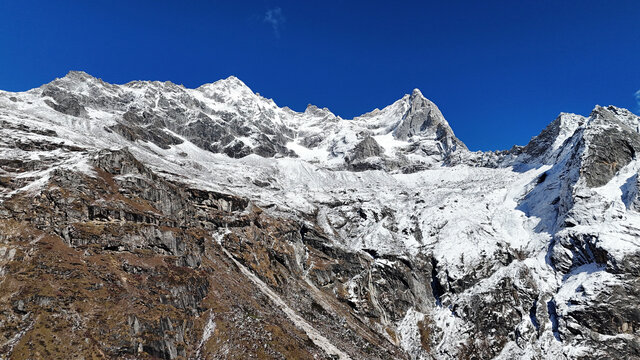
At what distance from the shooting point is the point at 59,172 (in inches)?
2795

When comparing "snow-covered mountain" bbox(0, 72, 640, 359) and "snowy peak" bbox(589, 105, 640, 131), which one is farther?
"snowy peak" bbox(589, 105, 640, 131)

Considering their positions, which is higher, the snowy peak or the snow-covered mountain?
the snowy peak

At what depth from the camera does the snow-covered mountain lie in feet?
170

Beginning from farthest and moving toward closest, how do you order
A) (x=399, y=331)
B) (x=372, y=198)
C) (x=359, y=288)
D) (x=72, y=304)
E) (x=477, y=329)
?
1. (x=372, y=198)
2. (x=359, y=288)
3. (x=399, y=331)
4. (x=477, y=329)
5. (x=72, y=304)

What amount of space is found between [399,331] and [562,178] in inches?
2856

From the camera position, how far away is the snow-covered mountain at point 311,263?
5194 centimetres

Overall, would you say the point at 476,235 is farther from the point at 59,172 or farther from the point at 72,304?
the point at 59,172

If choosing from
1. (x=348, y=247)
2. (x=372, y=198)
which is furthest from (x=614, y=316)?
(x=372, y=198)

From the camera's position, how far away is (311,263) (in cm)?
9644

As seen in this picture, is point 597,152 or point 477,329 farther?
point 597,152

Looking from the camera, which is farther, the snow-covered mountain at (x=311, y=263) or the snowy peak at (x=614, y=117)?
the snowy peak at (x=614, y=117)

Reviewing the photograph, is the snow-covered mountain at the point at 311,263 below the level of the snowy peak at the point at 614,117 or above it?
below

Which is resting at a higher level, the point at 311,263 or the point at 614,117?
the point at 614,117

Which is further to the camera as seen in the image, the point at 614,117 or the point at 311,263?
the point at 614,117
